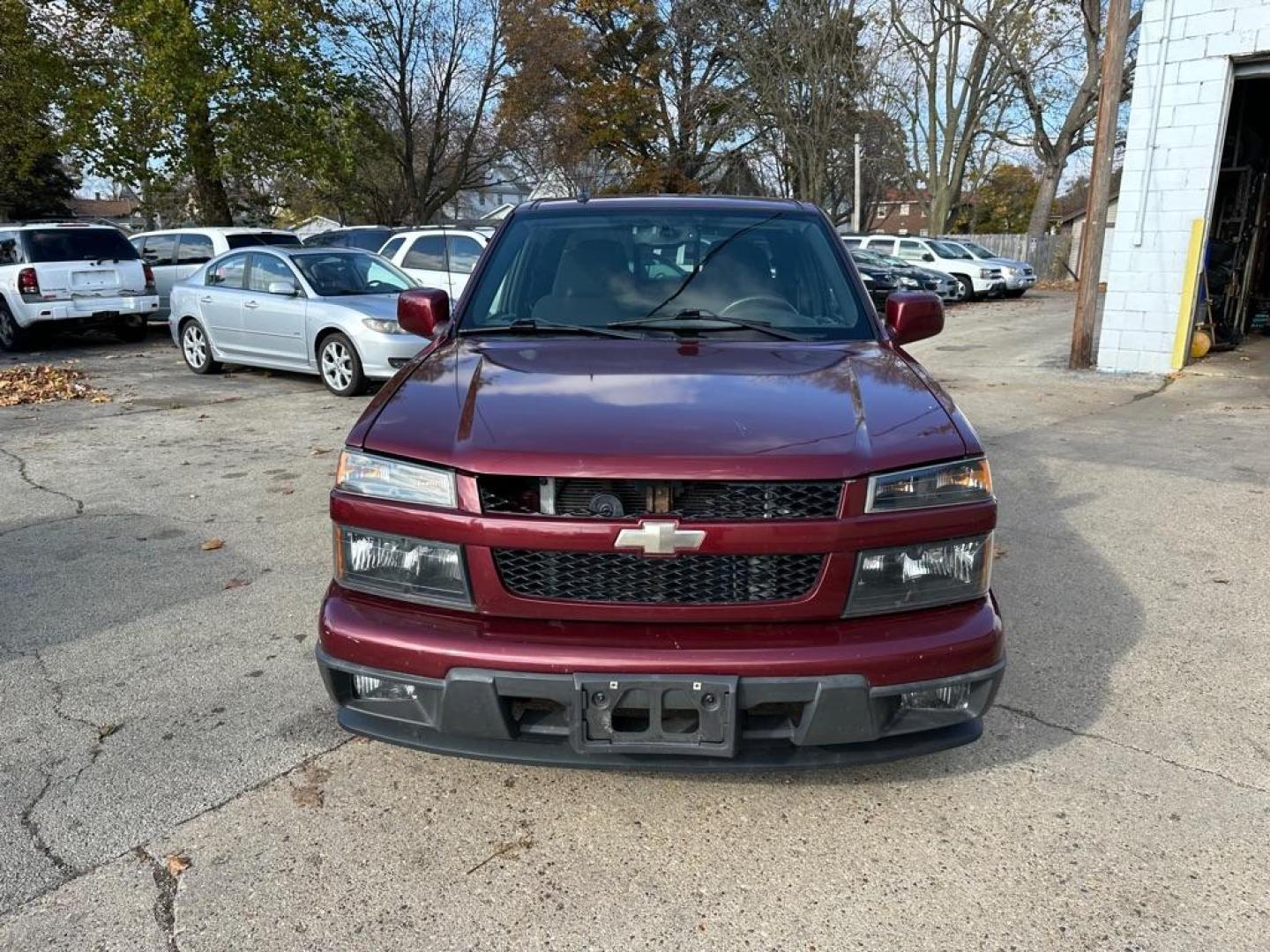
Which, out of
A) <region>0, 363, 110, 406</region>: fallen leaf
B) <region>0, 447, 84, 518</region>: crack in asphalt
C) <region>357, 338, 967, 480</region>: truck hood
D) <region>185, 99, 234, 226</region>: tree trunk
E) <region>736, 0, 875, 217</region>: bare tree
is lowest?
<region>0, 447, 84, 518</region>: crack in asphalt

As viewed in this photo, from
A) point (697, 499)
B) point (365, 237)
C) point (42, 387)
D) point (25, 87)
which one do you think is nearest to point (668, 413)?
point (697, 499)

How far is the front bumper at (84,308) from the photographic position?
41.5 feet

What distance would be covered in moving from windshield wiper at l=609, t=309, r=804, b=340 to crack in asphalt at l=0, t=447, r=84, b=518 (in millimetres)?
4204

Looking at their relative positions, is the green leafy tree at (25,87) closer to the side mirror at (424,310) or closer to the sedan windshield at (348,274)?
the sedan windshield at (348,274)

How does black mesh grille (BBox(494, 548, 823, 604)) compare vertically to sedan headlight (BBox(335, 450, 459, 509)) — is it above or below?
below

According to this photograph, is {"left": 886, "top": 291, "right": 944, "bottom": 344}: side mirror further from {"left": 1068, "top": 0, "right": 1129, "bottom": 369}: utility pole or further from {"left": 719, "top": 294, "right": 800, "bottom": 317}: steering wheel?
{"left": 1068, "top": 0, "right": 1129, "bottom": 369}: utility pole

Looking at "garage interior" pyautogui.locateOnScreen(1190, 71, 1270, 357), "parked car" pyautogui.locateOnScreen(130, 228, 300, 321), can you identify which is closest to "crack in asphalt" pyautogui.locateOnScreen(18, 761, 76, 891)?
"garage interior" pyautogui.locateOnScreen(1190, 71, 1270, 357)

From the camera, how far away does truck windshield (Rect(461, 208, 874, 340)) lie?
345cm

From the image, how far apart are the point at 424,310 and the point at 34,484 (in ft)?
13.9

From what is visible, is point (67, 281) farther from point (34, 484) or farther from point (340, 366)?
point (34, 484)

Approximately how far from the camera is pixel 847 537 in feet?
7.48

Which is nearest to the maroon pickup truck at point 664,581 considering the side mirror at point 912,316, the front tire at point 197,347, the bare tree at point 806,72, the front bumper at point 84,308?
the side mirror at point 912,316

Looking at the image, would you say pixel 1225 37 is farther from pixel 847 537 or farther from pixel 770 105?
pixel 770 105

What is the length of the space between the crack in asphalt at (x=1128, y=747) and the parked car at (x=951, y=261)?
875 inches
